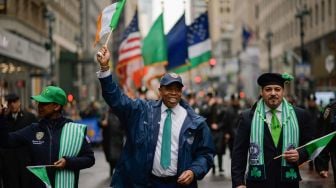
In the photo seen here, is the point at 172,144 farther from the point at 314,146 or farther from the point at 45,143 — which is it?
the point at 314,146

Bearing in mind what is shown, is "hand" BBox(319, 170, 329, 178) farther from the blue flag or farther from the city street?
the blue flag

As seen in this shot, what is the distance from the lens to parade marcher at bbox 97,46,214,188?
662cm

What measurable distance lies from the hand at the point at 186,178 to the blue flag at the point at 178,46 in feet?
67.7

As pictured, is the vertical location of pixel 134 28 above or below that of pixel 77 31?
below

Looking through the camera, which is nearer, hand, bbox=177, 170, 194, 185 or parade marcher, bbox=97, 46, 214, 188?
hand, bbox=177, 170, 194, 185

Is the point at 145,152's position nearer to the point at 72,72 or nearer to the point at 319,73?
the point at 319,73

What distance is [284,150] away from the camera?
6984mm

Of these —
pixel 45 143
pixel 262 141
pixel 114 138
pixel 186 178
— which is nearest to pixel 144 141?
pixel 186 178

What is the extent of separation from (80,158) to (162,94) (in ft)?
3.07

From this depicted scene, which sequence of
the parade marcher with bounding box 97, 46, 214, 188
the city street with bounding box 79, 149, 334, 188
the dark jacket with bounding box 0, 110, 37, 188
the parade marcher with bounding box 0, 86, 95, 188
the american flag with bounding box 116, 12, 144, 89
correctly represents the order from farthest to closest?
the american flag with bounding box 116, 12, 144, 89 < the city street with bounding box 79, 149, 334, 188 < the dark jacket with bounding box 0, 110, 37, 188 < the parade marcher with bounding box 0, 86, 95, 188 < the parade marcher with bounding box 97, 46, 214, 188

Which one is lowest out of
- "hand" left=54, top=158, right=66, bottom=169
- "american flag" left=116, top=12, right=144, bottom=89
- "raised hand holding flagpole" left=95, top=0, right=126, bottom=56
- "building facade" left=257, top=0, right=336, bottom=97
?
"hand" left=54, top=158, right=66, bottom=169

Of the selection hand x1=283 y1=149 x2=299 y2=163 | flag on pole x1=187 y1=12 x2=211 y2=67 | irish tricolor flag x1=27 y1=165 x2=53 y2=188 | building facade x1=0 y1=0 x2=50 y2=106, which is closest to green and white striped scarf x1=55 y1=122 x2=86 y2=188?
irish tricolor flag x1=27 y1=165 x2=53 y2=188

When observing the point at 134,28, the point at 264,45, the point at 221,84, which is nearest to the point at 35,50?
the point at 134,28

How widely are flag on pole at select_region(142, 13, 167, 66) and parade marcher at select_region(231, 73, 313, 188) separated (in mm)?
20194
